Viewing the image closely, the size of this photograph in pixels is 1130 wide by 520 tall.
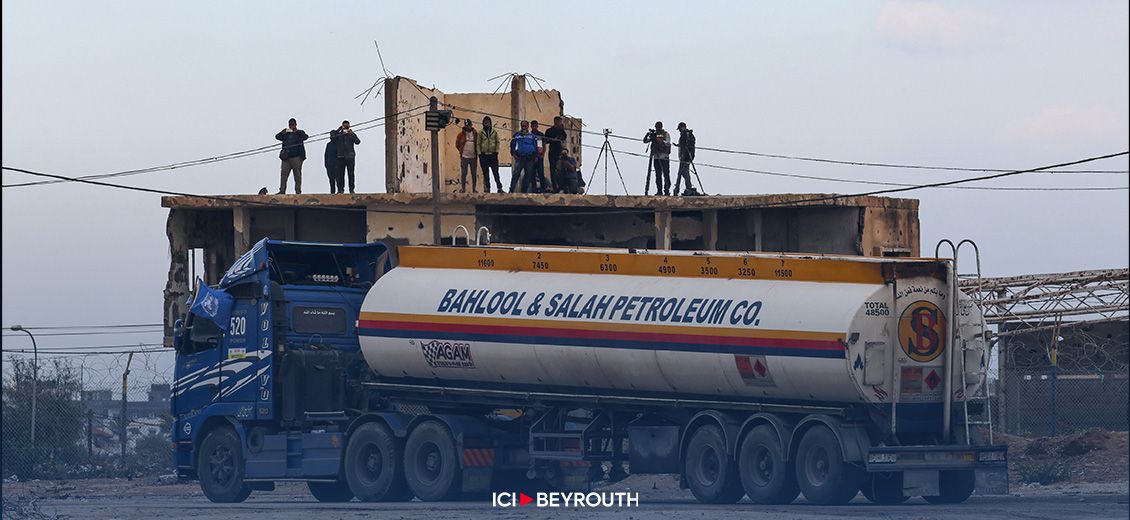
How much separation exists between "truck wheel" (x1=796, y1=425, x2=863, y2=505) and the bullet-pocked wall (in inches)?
680

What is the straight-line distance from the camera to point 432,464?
23.4 metres

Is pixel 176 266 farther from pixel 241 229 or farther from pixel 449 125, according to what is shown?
pixel 449 125

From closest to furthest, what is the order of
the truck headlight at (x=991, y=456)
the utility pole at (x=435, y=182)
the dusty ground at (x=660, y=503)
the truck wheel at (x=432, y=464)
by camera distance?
the dusty ground at (x=660, y=503)
the truck headlight at (x=991, y=456)
the truck wheel at (x=432, y=464)
the utility pole at (x=435, y=182)

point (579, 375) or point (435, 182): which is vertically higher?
point (435, 182)

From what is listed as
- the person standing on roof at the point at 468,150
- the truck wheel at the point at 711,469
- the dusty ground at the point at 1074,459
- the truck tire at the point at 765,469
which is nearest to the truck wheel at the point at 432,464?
the truck wheel at the point at 711,469

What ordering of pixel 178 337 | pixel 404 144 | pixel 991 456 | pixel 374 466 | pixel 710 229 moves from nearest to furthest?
1. pixel 991 456
2. pixel 374 466
3. pixel 178 337
4. pixel 710 229
5. pixel 404 144

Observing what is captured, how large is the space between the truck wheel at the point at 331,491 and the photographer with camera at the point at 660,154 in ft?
35.3

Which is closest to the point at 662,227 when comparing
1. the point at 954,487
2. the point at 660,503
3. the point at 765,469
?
the point at 660,503

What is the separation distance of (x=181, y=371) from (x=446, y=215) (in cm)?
916

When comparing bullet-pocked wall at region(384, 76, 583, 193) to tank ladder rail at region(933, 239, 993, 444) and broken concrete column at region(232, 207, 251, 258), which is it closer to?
broken concrete column at region(232, 207, 251, 258)

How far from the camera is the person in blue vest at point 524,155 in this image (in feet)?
106

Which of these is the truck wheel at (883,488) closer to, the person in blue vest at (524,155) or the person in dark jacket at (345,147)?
the person in blue vest at (524,155)

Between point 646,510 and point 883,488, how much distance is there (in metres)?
3.04

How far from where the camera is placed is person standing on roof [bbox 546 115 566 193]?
1303 inches
